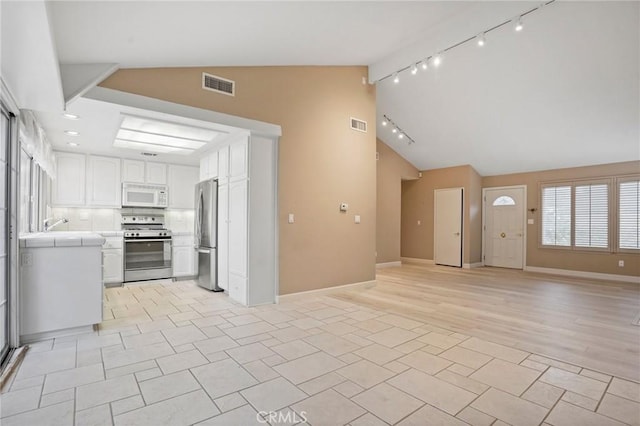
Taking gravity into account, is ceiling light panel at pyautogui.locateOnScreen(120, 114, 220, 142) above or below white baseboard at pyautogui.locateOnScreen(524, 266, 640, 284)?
above

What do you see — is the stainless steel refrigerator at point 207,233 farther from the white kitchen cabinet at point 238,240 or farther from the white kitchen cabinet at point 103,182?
the white kitchen cabinet at point 103,182

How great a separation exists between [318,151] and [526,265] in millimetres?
6129

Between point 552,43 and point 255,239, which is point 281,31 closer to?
point 255,239

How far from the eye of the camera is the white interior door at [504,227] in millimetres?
7934

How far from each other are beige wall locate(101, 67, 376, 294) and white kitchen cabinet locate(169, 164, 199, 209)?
279cm

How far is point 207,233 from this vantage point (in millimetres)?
5199

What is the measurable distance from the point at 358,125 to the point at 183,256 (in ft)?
12.8

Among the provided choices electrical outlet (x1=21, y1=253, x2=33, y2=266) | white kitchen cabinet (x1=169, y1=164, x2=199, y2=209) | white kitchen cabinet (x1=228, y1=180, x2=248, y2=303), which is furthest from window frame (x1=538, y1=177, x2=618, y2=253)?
electrical outlet (x1=21, y1=253, x2=33, y2=266)

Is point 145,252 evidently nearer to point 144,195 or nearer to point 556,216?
point 144,195

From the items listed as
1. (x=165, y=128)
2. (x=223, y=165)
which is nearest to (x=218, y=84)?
(x=165, y=128)

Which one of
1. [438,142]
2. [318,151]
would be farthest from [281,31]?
[438,142]

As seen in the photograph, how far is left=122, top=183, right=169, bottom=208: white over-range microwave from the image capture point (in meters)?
5.87

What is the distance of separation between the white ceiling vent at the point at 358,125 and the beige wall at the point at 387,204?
2.68 meters

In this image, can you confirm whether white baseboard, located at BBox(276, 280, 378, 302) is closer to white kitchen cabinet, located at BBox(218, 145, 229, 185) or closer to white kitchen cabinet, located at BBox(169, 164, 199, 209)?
white kitchen cabinet, located at BBox(218, 145, 229, 185)
